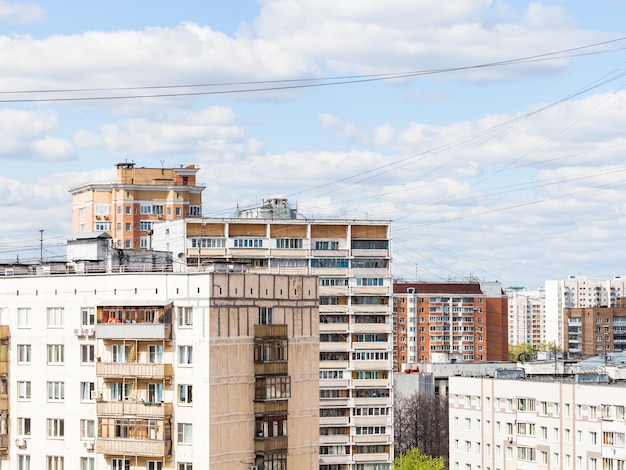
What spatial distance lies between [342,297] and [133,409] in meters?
63.0

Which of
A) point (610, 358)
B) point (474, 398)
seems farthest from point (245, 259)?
point (610, 358)

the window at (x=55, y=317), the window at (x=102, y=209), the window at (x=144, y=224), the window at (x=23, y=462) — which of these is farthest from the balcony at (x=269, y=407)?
the window at (x=102, y=209)

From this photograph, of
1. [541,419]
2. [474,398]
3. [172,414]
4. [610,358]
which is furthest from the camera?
[610,358]

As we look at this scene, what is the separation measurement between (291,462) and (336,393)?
58.4 m

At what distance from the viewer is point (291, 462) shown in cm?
6744

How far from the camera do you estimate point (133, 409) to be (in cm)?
6569

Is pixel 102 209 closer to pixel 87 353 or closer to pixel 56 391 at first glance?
pixel 56 391

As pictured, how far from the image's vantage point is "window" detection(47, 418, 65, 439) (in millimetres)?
67875

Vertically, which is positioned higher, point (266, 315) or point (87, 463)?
point (266, 315)

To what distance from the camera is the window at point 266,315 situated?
66.6 m

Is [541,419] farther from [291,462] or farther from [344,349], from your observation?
[291,462]

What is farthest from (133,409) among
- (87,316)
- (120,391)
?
(87,316)

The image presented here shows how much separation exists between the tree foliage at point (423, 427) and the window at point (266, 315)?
4490 inches

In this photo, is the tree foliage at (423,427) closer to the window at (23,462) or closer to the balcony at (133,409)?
the window at (23,462)
